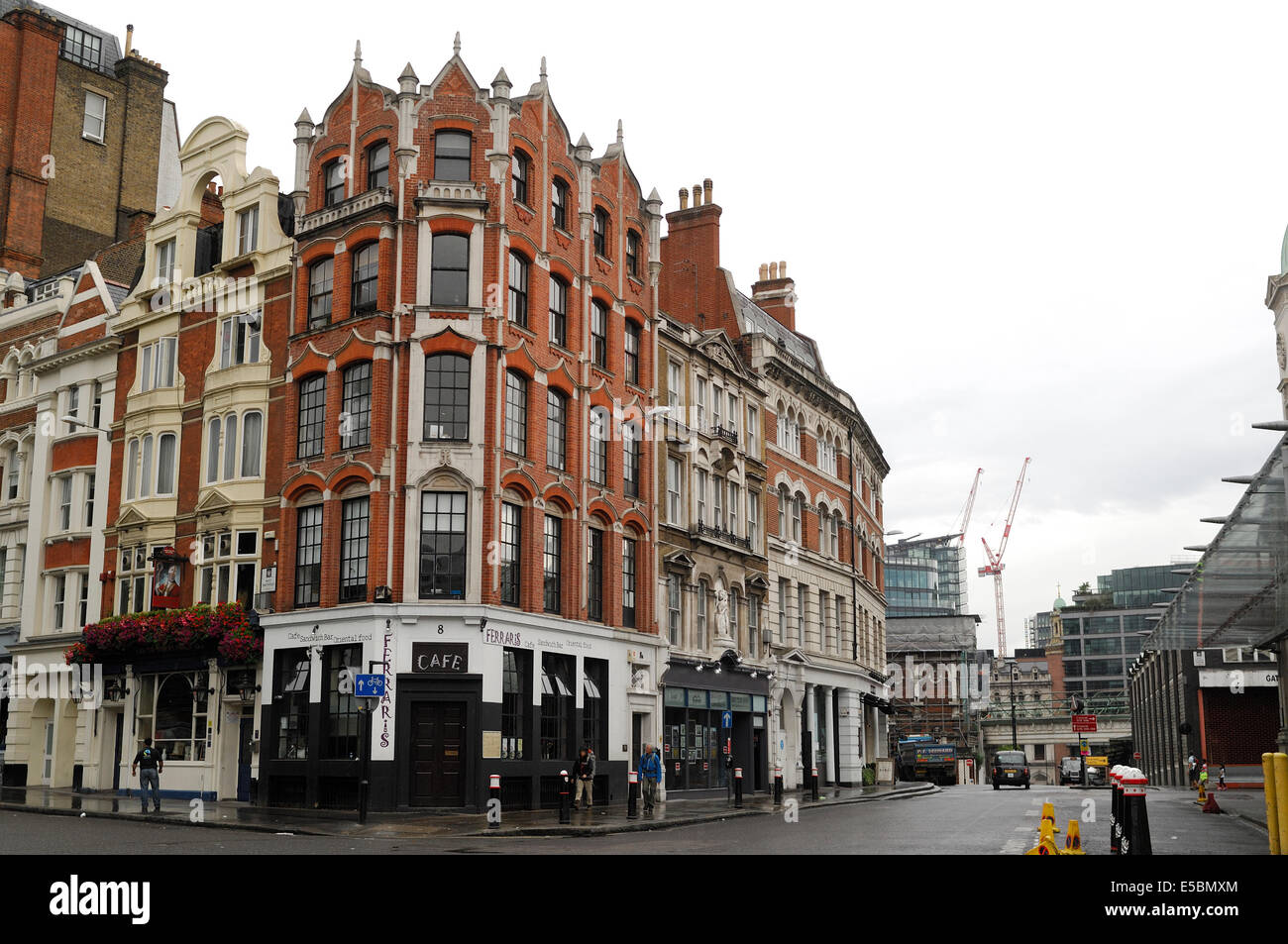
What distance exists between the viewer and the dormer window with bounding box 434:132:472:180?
34.3 meters

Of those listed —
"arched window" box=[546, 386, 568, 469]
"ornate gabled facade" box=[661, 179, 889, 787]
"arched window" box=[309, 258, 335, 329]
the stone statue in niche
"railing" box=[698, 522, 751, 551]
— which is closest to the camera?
"arched window" box=[309, 258, 335, 329]

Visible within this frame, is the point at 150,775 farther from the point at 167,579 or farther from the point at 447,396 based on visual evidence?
the point at 447,396

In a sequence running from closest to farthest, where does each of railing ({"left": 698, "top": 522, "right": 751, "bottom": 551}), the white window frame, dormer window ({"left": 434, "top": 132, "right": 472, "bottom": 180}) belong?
dormer window ({"left": 434, "top": 132, "right": 472, "bottom": 180})
railing ({"left": 698, "top": 522, "right": 751, "bottom": 551})
the white window frame

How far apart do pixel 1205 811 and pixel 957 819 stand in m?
10.1

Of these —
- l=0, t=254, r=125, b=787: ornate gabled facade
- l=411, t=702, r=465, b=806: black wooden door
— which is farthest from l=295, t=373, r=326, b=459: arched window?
l=0, t=254, r=125, b=787: ornate gabled facade

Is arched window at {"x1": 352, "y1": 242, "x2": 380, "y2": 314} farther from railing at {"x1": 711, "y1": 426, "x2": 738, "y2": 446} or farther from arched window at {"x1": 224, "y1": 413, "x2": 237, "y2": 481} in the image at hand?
railing at {"x1": 711, "y1": 426, "x2": 738, "y2": 446}

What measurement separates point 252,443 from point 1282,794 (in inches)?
1178

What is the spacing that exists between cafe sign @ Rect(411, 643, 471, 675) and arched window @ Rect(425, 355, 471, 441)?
5478 mm

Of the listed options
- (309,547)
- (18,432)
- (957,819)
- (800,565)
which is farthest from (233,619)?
(800,565)

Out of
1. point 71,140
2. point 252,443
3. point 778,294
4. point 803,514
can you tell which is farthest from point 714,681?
point 71,140

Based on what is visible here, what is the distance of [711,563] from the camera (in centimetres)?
4422

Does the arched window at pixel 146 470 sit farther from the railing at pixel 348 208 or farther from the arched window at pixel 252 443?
the railing at pixel 348 208

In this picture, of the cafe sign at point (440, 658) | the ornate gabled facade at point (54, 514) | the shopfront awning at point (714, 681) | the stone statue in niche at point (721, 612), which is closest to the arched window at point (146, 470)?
the ornate gabled facade at point (54, 514)

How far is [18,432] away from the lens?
4609 centimetres
